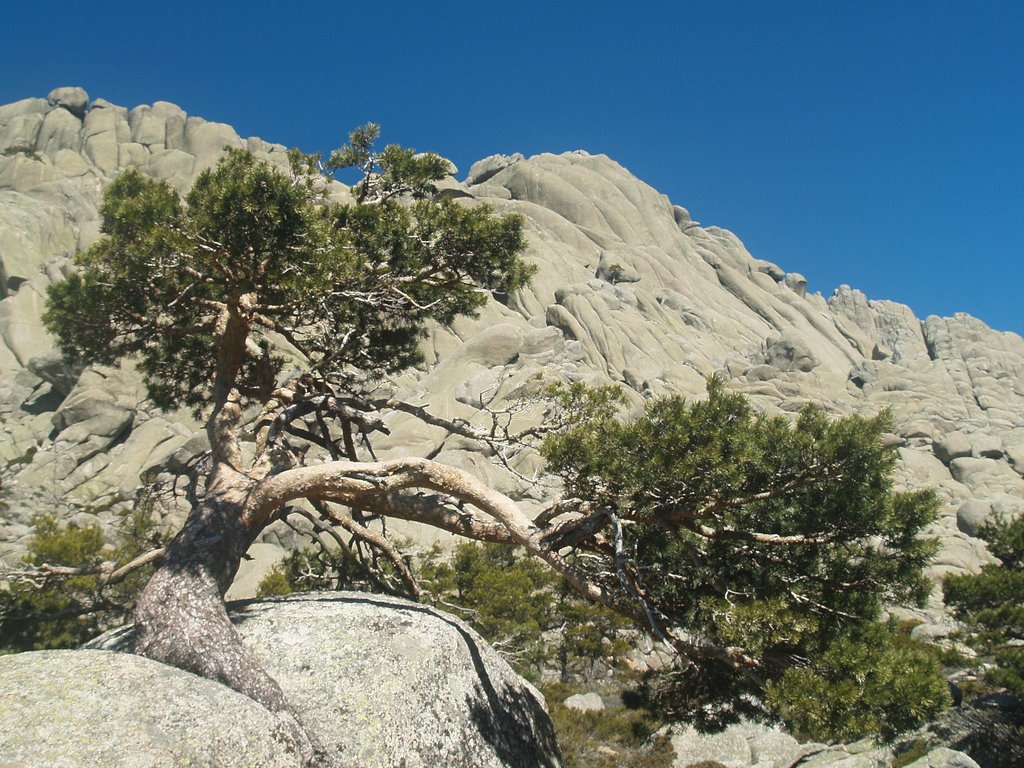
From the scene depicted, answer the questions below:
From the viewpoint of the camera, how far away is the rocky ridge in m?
58.2

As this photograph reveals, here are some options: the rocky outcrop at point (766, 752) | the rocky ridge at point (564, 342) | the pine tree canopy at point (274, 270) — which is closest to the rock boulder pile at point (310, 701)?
the pine tree canopy at point (274, 270)

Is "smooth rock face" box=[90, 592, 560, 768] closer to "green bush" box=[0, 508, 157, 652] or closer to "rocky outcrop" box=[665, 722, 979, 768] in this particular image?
"green bush" box=[0, 508, 157, 652]

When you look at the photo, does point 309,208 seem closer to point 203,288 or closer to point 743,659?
point 203,288

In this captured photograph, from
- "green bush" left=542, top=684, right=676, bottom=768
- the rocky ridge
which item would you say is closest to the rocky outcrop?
"green bush" left=542, top=684, right=676, bottom=768

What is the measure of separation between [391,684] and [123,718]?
2483 mm

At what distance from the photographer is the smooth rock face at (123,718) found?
418 cm

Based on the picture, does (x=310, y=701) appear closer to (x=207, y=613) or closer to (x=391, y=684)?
(x=391, y=684)

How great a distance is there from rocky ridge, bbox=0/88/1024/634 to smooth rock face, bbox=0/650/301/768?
64.5 ft

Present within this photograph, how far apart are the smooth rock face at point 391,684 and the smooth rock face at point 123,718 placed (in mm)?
918

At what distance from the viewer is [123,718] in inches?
181

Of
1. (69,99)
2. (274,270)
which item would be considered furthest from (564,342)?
(69,99)

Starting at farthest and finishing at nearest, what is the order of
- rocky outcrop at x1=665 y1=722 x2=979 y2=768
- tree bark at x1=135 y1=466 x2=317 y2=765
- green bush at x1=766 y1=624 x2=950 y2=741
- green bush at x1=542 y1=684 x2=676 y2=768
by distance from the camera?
1. green bush at x1=542 y1=684 x2=676 y2=768
2. rocky outcrop at x1=665 y1=722 x2=979 y2=768
3. tree bark at x1=135 y1=466 x2=317 y2=765
4. green bush at x1=766 y1=624 x2=950 y2=741

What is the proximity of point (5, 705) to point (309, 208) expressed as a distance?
6.53m

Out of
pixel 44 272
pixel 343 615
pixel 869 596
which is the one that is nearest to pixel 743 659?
pixel 869 596
